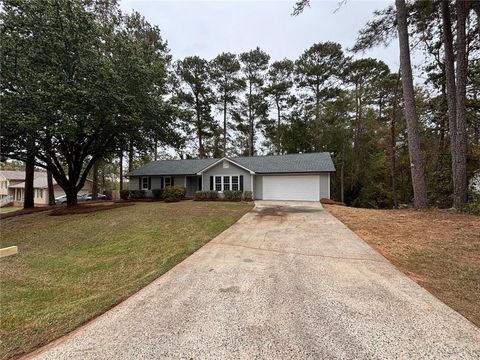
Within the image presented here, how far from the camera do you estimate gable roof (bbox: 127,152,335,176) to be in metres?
19.2

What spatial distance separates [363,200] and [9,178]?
49.7 metres

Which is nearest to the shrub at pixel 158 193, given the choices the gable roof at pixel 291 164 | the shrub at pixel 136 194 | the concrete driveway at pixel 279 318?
the shrub at pixel 136 194

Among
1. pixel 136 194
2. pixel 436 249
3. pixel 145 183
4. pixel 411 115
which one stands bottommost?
pixel 436 249

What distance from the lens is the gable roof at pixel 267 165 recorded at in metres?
19.2

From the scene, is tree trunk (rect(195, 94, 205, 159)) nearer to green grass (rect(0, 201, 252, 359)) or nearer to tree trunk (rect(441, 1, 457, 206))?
green grass (rect(0, 201, 252, 359))

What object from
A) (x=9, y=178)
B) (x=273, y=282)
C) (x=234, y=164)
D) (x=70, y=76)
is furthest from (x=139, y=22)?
(x=9, y=178)

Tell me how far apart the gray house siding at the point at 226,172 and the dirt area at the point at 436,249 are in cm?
994

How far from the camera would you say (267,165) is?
826 inches

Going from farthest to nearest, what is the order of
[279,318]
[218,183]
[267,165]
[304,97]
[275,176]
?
1. [304,97]
2. [267,165]
3. [218,183]
4. [275,176]
5. [279,318]

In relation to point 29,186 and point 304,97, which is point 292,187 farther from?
point 29,186

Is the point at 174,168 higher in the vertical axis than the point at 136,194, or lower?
higher

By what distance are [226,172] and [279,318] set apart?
1716cm

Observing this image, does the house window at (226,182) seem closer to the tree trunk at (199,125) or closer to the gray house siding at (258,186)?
the gray house siding at (258,186)

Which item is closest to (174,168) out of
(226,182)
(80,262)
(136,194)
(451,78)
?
(136,194)
